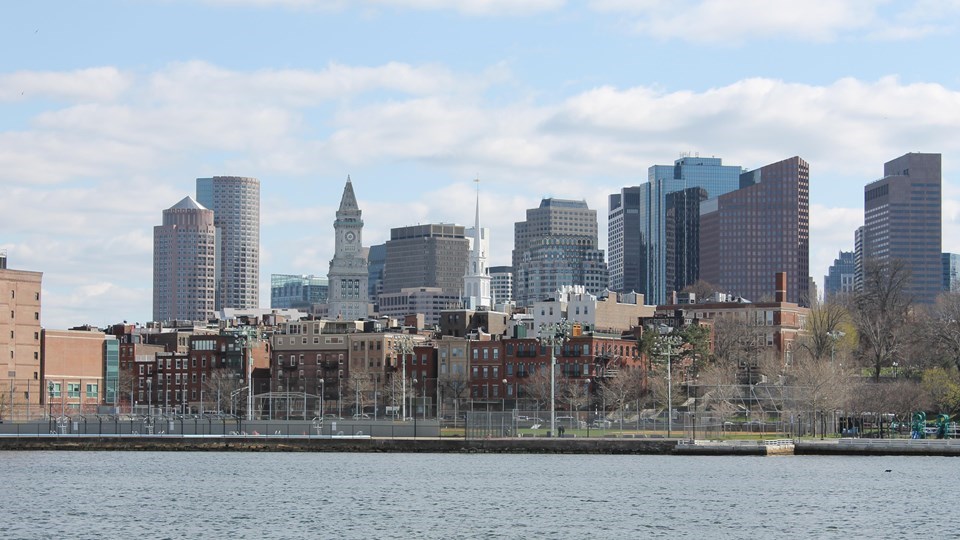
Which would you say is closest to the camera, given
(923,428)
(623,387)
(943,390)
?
(923,428)

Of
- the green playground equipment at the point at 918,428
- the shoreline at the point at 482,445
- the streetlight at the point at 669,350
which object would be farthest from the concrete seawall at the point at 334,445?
the green playground equipment at the point at 918,428

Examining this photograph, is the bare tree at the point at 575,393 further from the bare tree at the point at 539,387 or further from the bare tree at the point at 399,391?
the bare tree at the point at 399,391

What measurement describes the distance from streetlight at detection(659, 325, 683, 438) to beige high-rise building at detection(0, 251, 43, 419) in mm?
68883

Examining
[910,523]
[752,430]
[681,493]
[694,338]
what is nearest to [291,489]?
[681,493]

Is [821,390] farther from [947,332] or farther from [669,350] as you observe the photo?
[947,332]

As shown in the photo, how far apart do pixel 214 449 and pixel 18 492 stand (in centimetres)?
4189

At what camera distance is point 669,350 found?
135750 millimetres

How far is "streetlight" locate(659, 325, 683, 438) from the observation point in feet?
428

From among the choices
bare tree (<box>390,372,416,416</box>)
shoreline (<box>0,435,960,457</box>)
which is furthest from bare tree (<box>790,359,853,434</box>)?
bare tree (<box>390,372,416,416</box>)

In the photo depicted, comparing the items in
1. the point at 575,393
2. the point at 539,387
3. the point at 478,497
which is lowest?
the point at 478,497

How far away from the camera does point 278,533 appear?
73.8m

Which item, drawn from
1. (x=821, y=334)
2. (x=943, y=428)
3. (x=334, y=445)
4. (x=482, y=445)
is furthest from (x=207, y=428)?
(x=821, y=334)

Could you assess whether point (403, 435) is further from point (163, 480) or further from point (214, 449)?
point (163, 480)

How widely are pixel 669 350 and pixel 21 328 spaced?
87076 mm
